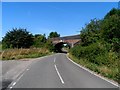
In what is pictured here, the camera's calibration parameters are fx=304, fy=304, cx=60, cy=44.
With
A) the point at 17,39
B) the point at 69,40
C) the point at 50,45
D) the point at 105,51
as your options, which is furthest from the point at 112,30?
the point at 50,45

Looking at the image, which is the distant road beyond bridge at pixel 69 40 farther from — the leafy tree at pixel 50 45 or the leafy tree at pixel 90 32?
the leafy tree at pixel 90 32

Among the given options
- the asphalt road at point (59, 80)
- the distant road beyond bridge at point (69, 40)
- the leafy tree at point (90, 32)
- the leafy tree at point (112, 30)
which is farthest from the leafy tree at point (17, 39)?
the asphalt road at point (59, 80)

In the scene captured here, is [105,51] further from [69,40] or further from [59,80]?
[69,40]

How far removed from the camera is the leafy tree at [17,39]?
309 feet

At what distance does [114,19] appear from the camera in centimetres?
3838

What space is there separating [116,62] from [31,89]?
11682 mm

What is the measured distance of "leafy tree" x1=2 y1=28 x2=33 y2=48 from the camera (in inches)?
3708

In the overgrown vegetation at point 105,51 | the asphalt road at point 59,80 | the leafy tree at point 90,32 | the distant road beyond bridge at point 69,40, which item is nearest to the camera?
the asphalt road at point 59,80

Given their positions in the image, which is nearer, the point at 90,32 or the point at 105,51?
the point at 105,51

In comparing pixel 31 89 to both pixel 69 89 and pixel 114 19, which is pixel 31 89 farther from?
pixel 114 19

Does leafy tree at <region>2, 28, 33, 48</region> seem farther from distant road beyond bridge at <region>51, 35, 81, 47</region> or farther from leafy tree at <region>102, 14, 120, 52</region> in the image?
leafy tree at <region>102, 14, 120, 52</region>

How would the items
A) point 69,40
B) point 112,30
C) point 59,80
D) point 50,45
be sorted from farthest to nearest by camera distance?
point 50,45 → point 69,40 → point 112,30 → point 59,80

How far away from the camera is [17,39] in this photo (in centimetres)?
9438

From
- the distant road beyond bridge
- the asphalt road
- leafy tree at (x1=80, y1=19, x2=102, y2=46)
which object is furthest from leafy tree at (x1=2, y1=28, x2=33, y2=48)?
the asphalt road
